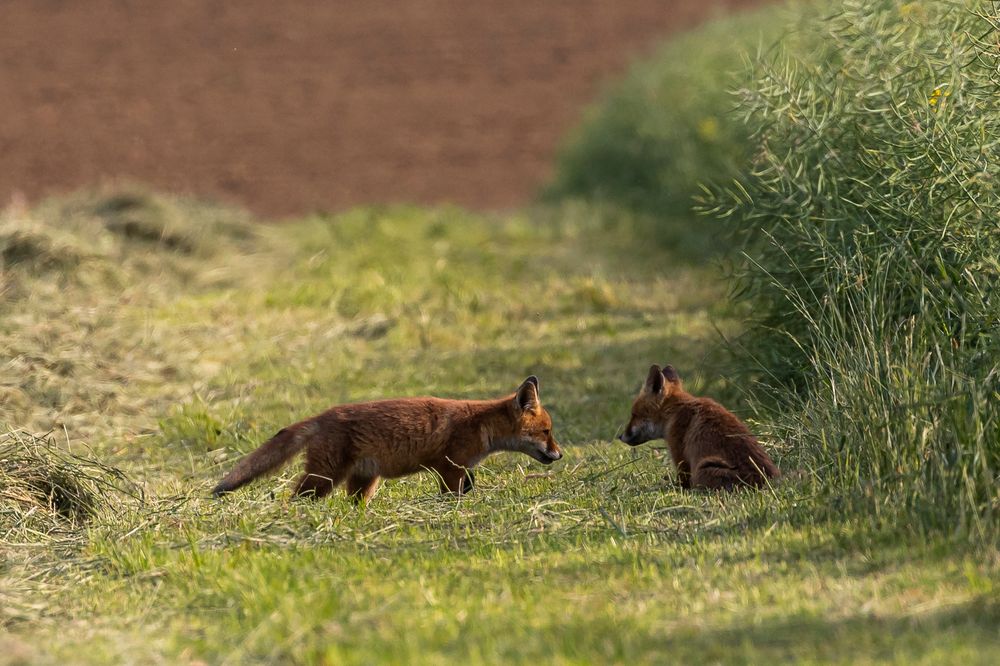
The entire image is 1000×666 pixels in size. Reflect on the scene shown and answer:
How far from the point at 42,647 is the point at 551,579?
2101mm

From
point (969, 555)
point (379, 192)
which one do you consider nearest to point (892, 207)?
point (969, 555)

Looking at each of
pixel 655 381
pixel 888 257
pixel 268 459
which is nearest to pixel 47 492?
pixel 268 459

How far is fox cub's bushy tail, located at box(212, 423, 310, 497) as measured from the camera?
709 centimetres

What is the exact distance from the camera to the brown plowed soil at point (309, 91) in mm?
28266

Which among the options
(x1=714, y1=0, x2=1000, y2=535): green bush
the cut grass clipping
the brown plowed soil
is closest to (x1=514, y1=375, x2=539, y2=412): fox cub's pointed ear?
(x1=714, y1=0, x2=1000, y2=535): green bush

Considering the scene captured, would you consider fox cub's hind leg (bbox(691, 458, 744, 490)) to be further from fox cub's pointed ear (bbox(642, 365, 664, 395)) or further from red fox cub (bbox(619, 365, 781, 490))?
fox cub's pointed ear (bbox(642, 365, 664, 395))

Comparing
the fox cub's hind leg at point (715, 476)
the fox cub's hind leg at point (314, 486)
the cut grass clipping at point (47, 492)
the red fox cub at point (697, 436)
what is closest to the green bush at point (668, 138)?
the red fox cub at point (697, 436)

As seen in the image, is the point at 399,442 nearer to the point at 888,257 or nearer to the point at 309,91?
the point at 888,257

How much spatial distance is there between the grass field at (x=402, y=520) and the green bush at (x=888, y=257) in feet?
1.11

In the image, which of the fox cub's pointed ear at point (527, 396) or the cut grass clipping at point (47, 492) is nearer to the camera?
the cut grass clipping at point (47, 492)

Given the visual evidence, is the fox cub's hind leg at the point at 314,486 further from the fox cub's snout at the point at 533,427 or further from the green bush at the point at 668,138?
A: the green bush at the point at 668,138

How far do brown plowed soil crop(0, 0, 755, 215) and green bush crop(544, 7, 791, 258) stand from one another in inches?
160

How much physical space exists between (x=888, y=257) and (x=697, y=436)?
61.6 inches

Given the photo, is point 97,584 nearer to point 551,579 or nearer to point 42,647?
point 42,647
